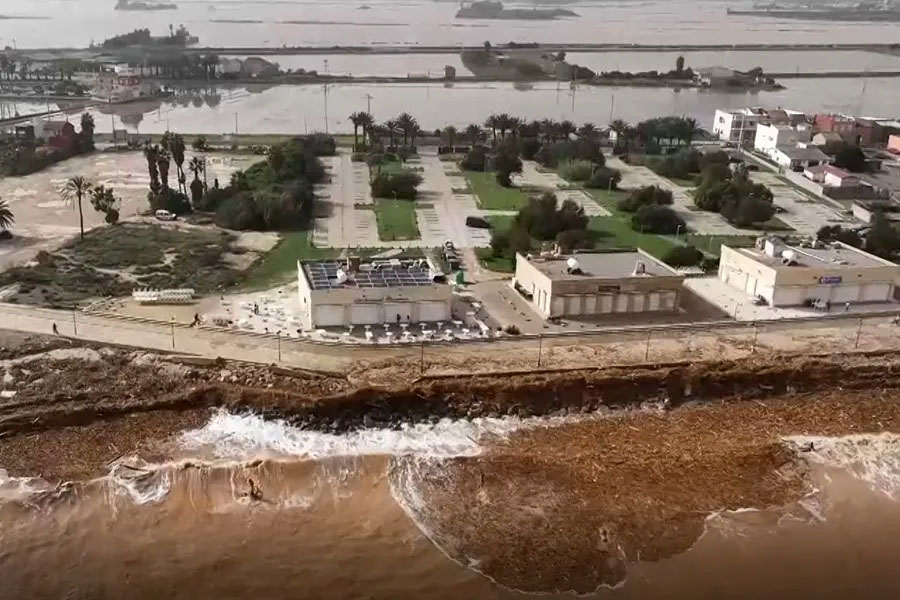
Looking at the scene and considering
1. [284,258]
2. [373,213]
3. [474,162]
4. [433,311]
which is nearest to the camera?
[433,311]

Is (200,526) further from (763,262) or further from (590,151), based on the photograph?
(590,151)

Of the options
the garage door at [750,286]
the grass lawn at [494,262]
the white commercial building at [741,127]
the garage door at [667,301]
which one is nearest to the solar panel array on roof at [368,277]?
the grass lawn at [494,262]

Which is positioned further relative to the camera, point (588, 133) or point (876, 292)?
point (588, 133)

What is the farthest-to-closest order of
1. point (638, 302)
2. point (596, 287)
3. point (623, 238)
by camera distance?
point (623, 238) < point (638, 302) < point (596, 287)

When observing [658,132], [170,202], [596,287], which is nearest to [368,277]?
[596,287]

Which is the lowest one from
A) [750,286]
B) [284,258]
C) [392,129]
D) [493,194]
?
[284,258]

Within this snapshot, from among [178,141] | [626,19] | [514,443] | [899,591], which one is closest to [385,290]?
[514,443]

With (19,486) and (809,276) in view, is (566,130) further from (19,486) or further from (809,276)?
(19,486)
